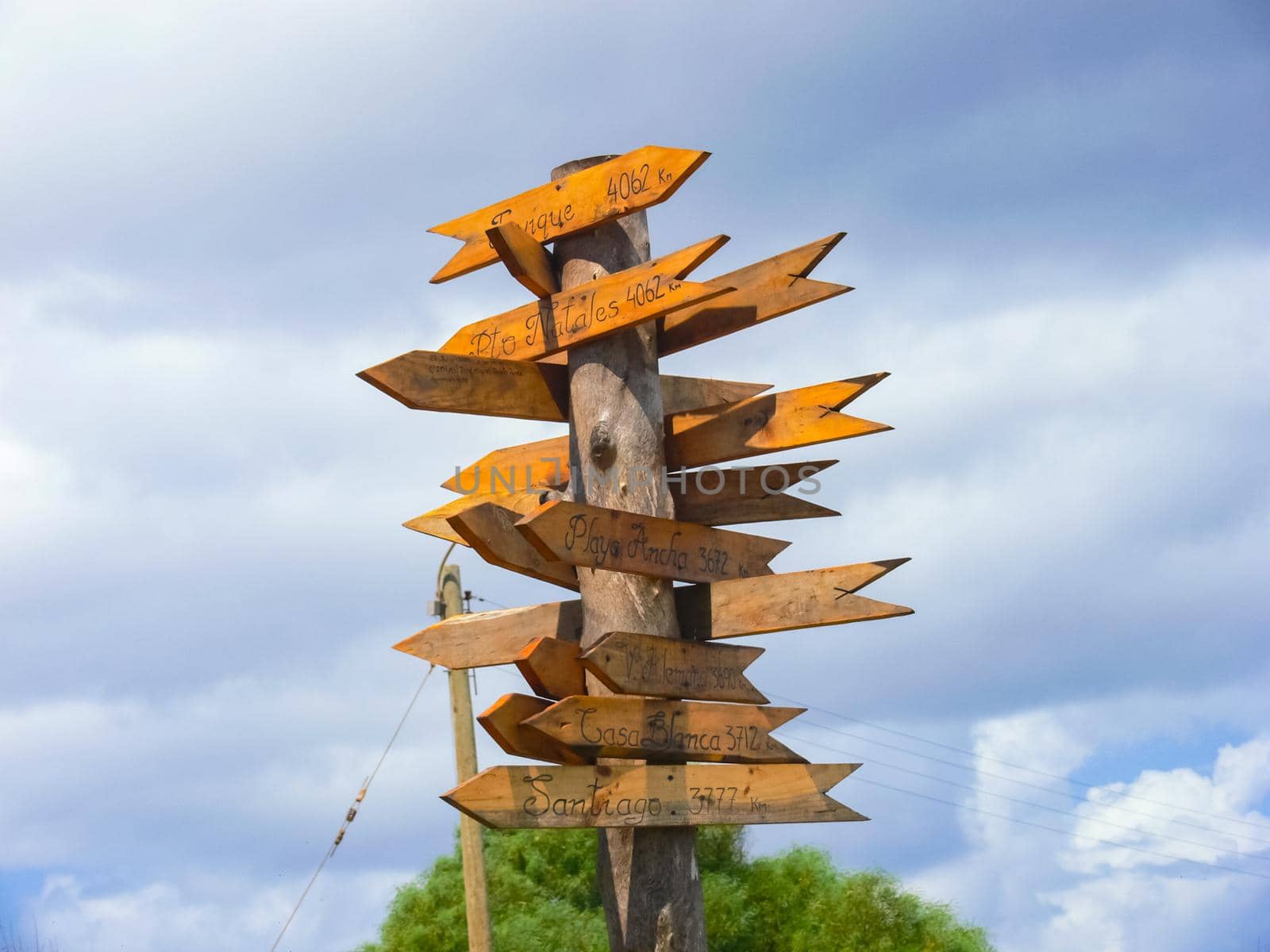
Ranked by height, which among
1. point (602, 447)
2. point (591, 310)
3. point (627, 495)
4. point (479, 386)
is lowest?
point (627, 495)

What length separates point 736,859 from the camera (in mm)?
13070

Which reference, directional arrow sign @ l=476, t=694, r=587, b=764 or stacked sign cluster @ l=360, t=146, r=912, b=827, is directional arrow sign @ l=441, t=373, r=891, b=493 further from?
directional arrow sign @ l=476, t=694, r=587, b=764

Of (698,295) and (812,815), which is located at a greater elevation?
(698,295)

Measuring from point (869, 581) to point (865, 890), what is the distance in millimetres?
6615

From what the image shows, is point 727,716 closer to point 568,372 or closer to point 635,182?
point 568,372

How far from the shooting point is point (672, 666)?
583cm

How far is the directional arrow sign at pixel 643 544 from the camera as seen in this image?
547 centimetres

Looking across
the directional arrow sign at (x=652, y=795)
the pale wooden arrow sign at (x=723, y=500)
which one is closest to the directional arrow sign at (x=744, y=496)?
the pale wooden arrow sign at (x=723, y=500)

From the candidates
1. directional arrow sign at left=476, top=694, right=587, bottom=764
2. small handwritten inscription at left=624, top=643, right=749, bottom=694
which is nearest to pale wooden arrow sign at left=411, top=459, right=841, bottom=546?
small handwritten inscription at left=624, top=643, right=749, bottom=694

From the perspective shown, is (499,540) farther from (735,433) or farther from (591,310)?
(735,433)

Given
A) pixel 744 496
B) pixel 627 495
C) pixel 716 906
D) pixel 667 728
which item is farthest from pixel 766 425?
pixel 716 906

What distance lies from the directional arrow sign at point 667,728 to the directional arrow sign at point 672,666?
0.05m

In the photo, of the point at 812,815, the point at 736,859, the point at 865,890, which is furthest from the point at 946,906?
the point at 812,815

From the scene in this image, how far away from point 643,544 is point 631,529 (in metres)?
0.10
